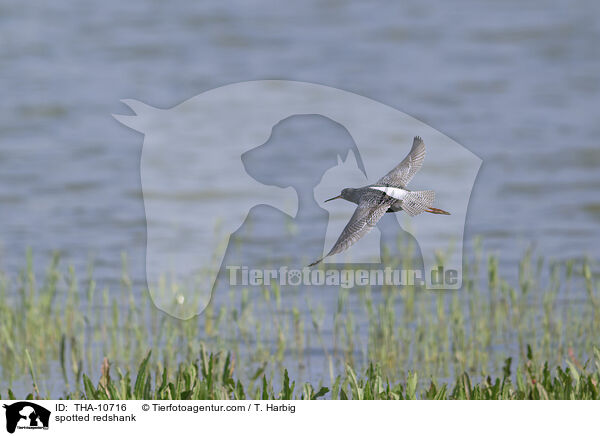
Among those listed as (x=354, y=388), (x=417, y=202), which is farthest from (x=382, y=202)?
(x=354, y=388)

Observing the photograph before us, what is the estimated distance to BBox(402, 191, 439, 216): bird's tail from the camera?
3.26 m

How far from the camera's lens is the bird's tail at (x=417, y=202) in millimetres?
3260

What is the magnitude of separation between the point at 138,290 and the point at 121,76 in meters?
6.51

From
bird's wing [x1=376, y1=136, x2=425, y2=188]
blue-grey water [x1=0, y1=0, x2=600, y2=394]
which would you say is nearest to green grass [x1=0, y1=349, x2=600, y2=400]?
bird's wing [x1=376, y1=136, x2=425, y2=188]

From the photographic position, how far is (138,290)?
7.12m

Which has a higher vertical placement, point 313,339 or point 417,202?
point 417,202

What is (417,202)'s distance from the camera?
3299mm

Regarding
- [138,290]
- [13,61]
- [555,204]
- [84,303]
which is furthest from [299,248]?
[13,61]

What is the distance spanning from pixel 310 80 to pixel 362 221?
9.48 meters

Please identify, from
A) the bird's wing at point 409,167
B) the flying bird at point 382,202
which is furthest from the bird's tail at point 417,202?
the bird's wing at point 409,167

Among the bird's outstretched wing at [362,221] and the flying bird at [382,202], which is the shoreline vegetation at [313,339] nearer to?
the flying bird at [382,202]

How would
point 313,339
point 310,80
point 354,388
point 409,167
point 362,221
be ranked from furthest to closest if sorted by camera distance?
point 310,80 → point 313,339 → point 354,388 → point 409,167 → point 362,221

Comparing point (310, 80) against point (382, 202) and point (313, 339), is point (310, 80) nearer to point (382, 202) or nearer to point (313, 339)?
point (313, 339)

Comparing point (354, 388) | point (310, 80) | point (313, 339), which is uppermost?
point (310, 80)
